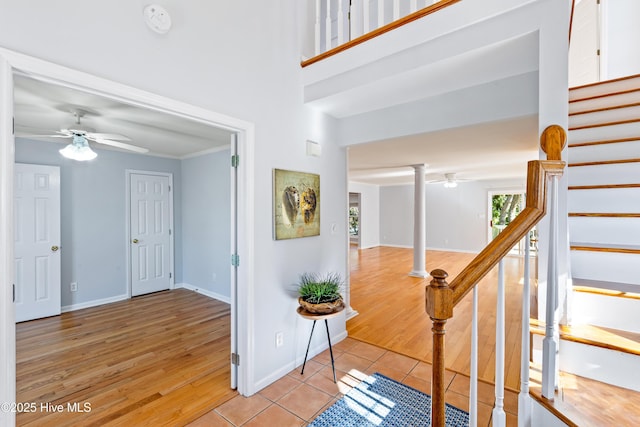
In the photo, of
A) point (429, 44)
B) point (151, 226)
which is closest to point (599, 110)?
point (429, 44)

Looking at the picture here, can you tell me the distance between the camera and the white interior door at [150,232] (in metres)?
4.66

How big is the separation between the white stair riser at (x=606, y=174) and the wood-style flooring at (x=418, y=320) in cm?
164

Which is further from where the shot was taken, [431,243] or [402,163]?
[431,243]

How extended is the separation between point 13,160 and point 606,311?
2893mm

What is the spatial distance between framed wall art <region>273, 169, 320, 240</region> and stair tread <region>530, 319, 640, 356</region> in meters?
1.76

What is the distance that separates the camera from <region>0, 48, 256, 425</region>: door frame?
1196mm

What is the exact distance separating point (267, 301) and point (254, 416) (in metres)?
0.77

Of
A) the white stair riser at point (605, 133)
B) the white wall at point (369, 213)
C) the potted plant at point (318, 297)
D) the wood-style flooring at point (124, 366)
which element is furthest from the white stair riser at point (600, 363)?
the white wall at point (369, 213)

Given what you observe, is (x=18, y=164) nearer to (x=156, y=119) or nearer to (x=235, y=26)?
(x=156, y=119)

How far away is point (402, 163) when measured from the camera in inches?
222

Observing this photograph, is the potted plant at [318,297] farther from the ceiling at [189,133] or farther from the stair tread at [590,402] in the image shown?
the ceiling at [189,133]

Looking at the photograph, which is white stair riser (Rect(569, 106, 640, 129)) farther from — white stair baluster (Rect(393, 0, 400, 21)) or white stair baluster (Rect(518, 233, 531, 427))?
white stair baluster (Rect(518, 233, 531, 427))

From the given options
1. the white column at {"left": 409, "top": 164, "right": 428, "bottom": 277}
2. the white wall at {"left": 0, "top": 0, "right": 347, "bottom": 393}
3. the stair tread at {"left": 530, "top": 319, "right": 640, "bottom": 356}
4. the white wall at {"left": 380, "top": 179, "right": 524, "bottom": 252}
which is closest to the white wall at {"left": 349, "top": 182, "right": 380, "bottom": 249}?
the white wall at {"left": 380, "top": 179, "right": 524, "bottom": 252}

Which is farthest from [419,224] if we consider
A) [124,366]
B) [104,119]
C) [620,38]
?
[104,119]
